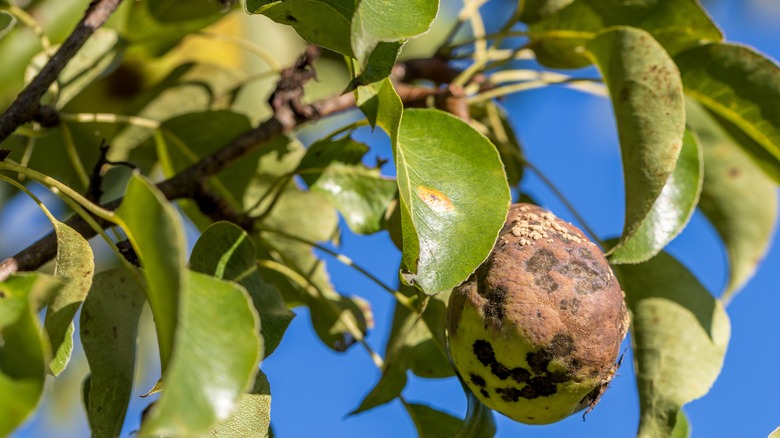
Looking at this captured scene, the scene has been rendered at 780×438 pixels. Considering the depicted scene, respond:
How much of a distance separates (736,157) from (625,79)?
1.99 feet

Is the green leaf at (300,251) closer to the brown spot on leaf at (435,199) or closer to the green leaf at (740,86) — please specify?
the brown spot on leaf at (435,199)

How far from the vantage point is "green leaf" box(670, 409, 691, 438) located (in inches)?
53.7

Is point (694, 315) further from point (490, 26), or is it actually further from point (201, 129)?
point (490, 26)

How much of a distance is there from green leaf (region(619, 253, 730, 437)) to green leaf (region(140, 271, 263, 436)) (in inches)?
30.3

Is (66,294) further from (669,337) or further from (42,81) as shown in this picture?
(669,337)

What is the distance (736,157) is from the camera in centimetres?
181

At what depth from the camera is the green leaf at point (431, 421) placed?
139 centimetres

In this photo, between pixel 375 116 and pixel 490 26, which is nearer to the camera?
pixel 375 116

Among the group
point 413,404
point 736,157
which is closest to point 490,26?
point 736,157

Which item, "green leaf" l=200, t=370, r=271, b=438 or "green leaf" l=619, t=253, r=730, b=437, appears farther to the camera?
"green leaf" l=619, t=253, r=730, b=437

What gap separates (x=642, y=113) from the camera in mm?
1265

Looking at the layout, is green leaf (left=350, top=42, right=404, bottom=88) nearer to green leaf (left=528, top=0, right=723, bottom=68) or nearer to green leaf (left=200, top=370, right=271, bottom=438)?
green leaf (left=200, top=370, right=271, bottom=438)

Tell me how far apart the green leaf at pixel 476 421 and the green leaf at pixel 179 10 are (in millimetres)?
893

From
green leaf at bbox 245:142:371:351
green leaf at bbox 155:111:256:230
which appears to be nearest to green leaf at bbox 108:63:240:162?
green leaf at bbox 155:111:256:230
